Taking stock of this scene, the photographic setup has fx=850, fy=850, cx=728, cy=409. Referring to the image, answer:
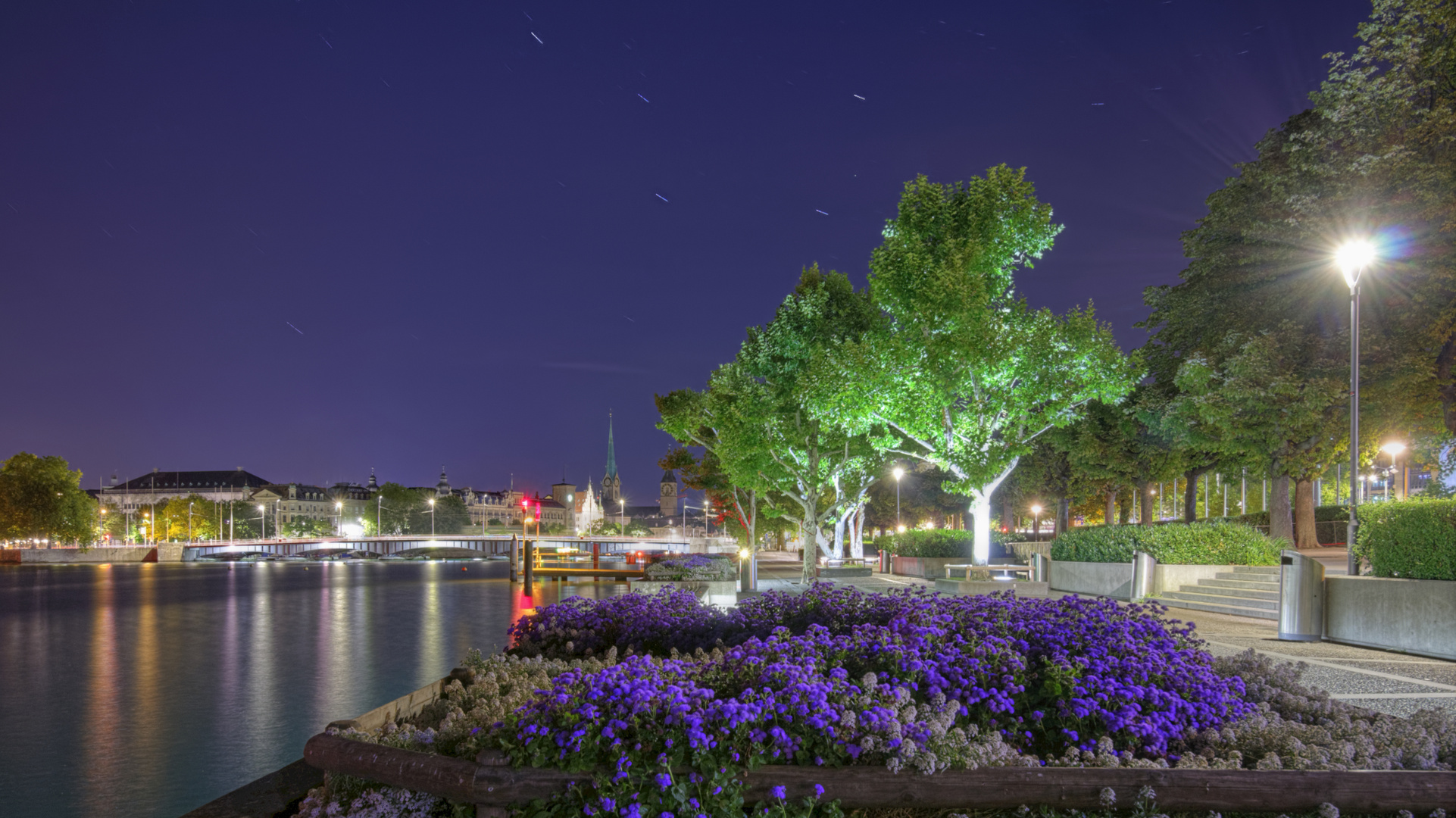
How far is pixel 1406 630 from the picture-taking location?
12.7 meters

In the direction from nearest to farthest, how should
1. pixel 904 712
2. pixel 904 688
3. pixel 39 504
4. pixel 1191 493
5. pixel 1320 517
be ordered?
pixel 904 712
pixel 904 688
pixel 1191 493
pixel 1320 517
pixel 39 504

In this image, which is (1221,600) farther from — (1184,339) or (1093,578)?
(1184,339)

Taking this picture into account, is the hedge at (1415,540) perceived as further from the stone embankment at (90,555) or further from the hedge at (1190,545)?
the stone embankment at (90,555)

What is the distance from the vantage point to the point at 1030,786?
429 cm

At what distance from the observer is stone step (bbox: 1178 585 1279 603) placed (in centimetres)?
1806

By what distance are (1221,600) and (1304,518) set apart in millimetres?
23655

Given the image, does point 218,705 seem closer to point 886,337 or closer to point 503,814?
Answer: point 503,814

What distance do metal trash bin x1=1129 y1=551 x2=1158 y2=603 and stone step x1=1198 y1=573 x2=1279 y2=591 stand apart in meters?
1.21

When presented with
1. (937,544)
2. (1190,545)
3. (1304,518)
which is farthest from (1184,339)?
(1190,545)

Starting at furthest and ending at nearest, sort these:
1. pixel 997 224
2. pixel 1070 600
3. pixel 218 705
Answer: pixel 997 224 → pixel 218 705 → pixel 1070 600

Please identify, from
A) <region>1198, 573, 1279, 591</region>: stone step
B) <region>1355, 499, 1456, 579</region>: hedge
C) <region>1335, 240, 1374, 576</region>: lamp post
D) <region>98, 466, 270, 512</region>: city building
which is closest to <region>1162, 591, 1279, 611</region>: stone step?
<region>1198, 573, 1279, 591</region>: stone step

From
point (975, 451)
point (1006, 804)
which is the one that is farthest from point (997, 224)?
point (1006, 804)

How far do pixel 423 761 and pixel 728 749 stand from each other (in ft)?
5.37

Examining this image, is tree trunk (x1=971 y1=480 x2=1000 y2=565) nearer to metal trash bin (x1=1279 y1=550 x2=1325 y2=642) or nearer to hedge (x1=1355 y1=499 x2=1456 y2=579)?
metal trash bin (x1=1279 y1=550 x2=1325 y2=642)
